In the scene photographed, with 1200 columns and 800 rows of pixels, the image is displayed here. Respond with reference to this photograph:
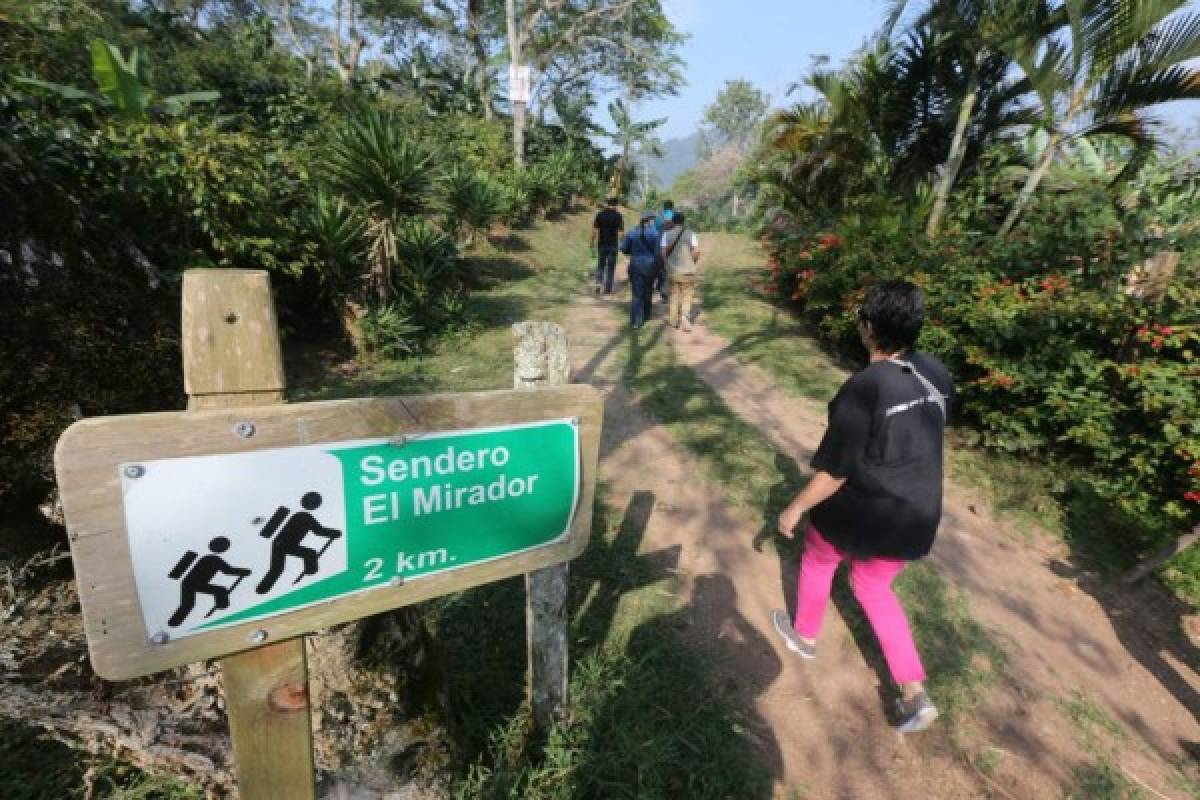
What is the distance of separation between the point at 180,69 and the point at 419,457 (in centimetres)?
1257

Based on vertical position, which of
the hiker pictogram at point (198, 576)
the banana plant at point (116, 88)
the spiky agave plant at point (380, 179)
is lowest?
the hiker pictogram at point (198, 576)

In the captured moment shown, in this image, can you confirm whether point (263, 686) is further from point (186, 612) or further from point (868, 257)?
point (868, 257)

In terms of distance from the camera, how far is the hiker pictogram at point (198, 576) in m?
0.82

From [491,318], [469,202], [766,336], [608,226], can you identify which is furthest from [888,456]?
[469,202]

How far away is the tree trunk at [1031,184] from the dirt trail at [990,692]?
12.4ft

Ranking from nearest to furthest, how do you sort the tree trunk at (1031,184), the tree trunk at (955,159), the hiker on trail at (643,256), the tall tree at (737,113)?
the tree trunk at (1031,184)
the tree trunk at (955,159)
the hiker on trail at (643,256)
the tall tree at (737,113)

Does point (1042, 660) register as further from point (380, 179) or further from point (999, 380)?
Answer: point (380, 179)

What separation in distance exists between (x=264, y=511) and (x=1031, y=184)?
753 centimetres

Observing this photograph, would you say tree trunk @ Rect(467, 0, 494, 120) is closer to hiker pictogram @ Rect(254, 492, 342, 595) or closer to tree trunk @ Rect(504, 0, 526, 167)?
tree trunk @ Rect(504, 0, 526, 167)

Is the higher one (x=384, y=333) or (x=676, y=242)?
(x=676, y=242)

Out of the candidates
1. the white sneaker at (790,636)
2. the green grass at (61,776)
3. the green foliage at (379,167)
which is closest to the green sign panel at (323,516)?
the green grass at (61,776)

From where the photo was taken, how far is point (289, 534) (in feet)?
2.95

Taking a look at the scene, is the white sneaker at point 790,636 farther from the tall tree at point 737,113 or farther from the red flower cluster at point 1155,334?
the tall tree at point 737,113

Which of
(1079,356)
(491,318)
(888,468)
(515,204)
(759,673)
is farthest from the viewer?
(515,204)
